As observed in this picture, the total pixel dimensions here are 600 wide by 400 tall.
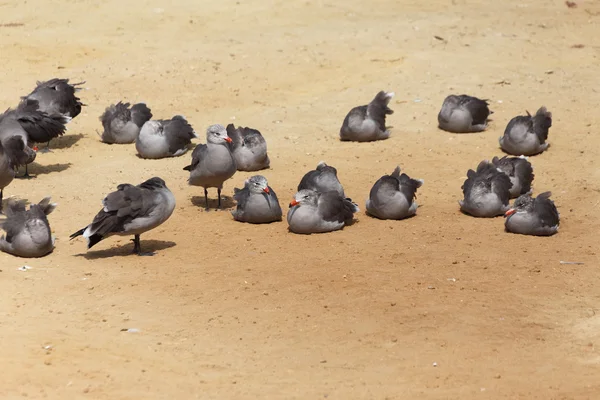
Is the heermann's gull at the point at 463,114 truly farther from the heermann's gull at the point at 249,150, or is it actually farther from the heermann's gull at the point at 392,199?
the heermann's gull at the point at 392,199

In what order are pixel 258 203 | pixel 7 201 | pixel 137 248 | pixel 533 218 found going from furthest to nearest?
pixel 7 201, pixel 258 203, pixel 533 218, pixel 137 248

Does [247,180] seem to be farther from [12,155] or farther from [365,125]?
[365,125]

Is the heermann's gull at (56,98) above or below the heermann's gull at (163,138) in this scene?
above

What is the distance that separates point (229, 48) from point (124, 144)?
4867 mm

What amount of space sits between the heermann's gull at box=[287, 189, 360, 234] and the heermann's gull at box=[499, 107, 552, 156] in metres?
3.83

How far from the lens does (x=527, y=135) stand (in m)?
13.7

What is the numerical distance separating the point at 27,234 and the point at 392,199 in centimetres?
396

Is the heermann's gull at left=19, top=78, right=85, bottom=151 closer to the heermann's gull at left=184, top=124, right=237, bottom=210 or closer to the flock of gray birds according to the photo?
the flock of gray birds

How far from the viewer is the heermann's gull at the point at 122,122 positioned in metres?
14.4

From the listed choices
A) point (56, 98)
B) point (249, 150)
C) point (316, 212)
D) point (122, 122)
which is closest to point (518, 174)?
point (316, 212)

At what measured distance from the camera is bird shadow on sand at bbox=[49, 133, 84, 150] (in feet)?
47.9

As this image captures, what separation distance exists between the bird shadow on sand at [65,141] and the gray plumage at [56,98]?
32cm

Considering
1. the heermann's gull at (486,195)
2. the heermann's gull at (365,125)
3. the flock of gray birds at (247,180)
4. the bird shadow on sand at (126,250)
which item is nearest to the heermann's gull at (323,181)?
the flock of gray birds at (247,180)

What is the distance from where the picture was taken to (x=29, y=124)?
44.1 ft
